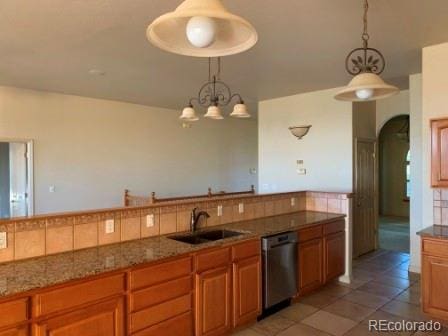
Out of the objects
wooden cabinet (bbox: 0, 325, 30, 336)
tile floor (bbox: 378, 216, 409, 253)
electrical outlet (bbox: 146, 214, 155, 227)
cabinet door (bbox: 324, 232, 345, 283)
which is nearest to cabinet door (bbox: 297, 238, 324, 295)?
cabinet door (bbox: 324, 232, 345, 283)

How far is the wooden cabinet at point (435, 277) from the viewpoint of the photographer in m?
3.13

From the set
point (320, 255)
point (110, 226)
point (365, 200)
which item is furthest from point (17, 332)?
point (365, 200)

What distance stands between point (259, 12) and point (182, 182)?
17.5 feet

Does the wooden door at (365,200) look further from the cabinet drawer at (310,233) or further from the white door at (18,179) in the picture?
the white door at (18,179)

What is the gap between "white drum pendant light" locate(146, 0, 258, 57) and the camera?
4.23 ft

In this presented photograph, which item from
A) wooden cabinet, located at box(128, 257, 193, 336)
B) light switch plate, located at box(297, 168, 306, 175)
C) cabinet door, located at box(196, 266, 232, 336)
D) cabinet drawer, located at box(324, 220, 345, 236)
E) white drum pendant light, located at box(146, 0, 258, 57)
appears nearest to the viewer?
white drum pendant light, located at box(146, 0, 258, 57)

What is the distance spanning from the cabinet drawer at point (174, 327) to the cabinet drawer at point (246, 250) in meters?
0.65

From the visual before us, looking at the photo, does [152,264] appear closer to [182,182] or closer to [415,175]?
[415,175]

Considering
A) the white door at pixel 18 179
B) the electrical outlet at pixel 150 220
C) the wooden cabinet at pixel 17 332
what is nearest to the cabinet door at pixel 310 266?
the electrical outlet at pixel 150 220

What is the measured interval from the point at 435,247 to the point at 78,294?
10.1 ft

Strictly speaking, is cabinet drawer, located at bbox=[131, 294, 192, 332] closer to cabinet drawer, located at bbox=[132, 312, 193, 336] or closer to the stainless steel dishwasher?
cabinet drawer, located at bbox=[132, 312, 193, 336]

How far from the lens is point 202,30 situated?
138 centimetres

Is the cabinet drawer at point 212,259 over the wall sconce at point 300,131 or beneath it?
beneath

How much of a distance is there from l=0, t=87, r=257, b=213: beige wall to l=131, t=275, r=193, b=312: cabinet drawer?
4242 mm
